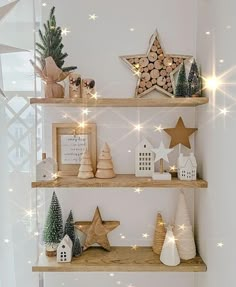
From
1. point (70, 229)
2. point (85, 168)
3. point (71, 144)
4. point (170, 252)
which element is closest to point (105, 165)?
point (85, 168)

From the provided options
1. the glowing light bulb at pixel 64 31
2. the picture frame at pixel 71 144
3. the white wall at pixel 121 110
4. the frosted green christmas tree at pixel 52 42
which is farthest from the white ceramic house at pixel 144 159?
the glowing light bulb at pixel 64 31

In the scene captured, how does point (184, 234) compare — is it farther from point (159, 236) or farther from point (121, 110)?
point (121, 110)

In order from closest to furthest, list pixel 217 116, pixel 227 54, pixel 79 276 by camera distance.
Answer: pixel 227 54 < pixel 217 116 < pixel 79 276

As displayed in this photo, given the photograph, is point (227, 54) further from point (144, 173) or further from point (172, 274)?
point (172, 274)

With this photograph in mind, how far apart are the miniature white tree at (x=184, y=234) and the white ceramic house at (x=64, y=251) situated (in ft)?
1.54

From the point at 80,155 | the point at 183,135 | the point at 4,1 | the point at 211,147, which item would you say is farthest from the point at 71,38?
the point at 211,147

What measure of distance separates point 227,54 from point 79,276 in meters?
1.17

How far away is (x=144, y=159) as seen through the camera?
1464 mm

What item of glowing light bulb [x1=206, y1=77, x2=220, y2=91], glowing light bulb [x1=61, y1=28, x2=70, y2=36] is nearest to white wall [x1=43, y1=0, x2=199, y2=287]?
glowing light bulb [x1=61, y1=28, x2=70, y2=36]

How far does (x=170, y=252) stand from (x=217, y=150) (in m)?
0.48

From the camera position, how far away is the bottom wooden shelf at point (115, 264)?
4.53ft

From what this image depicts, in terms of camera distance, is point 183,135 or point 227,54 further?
point 183,135

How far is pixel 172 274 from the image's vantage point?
1.58 m

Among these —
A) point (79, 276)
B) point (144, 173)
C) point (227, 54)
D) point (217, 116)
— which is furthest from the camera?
point (79, 276)
